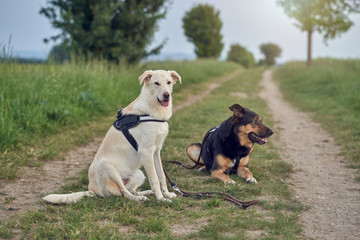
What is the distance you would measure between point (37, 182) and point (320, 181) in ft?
13.8

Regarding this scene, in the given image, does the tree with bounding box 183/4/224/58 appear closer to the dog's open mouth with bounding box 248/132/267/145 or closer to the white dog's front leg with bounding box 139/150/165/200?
the dog's open mouth with bounding box 248/132/267/145

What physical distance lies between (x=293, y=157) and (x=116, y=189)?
374 centimetres

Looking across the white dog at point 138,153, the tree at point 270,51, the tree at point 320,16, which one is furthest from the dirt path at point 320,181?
the tree at point 270,51

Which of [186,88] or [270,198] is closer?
[270,198]

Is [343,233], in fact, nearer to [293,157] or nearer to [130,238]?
[130,238]

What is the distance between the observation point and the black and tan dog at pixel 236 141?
195 inches

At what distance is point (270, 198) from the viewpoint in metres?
4.34

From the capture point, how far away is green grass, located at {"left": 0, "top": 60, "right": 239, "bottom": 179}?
20.5 feet

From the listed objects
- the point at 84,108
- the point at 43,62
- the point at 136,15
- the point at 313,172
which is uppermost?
the point at 136,15

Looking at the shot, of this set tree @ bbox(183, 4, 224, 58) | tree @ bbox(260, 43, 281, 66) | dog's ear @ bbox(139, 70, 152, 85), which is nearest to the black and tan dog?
dog's ear @ bbox(139, 70, 152, 85)

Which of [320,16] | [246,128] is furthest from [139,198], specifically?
[320,16]

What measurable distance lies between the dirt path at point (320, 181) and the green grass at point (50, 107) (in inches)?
166

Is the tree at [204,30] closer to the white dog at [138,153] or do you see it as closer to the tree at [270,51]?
the tree at [270,51]

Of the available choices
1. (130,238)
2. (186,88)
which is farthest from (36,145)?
(186,88)
